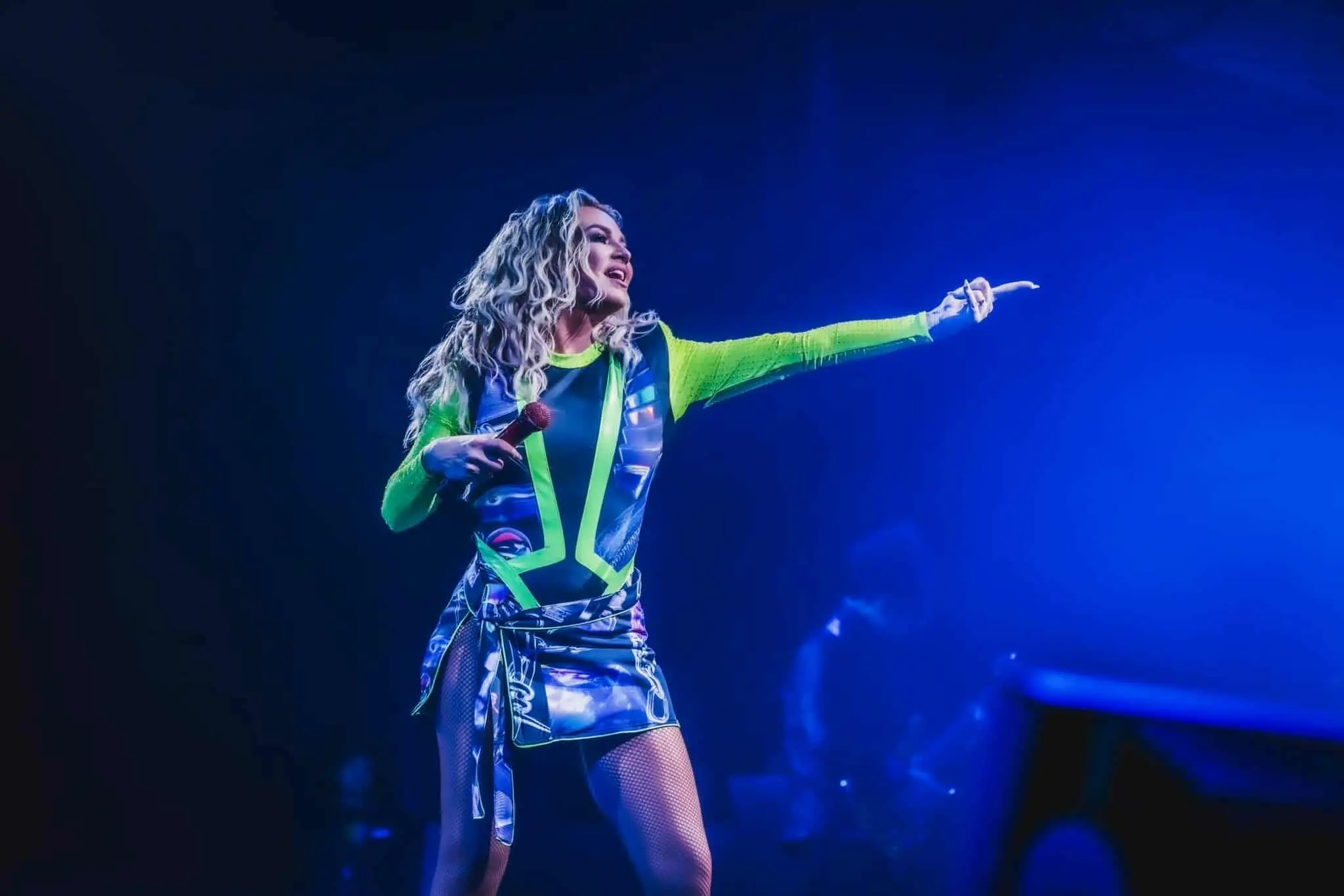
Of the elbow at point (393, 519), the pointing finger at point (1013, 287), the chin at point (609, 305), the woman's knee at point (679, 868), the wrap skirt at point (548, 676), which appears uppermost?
the chin at point (609, 305)

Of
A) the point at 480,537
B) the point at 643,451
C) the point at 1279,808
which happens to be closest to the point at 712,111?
the point at 643,451

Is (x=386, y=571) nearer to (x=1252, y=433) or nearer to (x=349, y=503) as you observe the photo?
(x=349, y=503)

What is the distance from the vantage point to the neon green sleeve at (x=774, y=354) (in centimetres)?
227

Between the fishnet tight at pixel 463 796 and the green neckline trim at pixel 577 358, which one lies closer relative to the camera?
the fishnet tight at pixel 463 796

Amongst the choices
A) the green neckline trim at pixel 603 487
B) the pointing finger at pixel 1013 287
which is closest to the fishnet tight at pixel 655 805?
the green neckline trim at pixel 603 487

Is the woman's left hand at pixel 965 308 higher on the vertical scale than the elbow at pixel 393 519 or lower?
higher

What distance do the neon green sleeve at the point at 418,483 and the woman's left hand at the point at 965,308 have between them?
1.12 m

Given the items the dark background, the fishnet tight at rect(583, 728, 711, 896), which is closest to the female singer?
the fishnet tight at rect(583, 728, 711, 896)

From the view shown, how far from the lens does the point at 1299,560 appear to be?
94.5 inches

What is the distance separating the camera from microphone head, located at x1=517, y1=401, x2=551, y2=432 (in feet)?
6.37

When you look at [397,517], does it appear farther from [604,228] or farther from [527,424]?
[604,228]

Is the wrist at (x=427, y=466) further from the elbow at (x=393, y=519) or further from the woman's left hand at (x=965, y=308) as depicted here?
the woman's left hand at (x=965, y=308)

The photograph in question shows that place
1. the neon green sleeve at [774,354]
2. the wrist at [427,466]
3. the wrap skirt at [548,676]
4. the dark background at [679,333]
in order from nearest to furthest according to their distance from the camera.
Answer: the wrap skirt at [548,676] → the wrist at [427,466] → the neon green sleeve at [774,354] → the dark background at [679,333]

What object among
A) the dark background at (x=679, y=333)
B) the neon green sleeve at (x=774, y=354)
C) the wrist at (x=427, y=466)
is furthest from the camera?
the dark background at (x=679, y=333)
